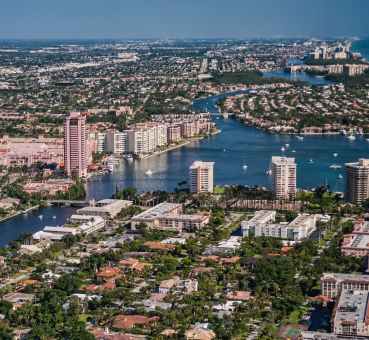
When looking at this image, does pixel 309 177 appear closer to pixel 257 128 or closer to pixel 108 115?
pixel 257 128

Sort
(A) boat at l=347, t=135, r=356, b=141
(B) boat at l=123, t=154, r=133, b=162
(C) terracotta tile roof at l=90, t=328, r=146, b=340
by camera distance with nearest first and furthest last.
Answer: (C) terracotta tile roof at l=90, t=328, r=146, b=340, (B) boat at l=123, t=154, r=133, b=162, (A) boat at l=347, t=135, r=356, b=141

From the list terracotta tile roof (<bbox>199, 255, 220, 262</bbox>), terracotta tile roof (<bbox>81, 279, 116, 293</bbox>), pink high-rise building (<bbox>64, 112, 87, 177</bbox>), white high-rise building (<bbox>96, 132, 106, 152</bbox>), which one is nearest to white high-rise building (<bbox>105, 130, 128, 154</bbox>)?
white high-rise building (<bbox>96, 132, 106, 152</bbox>)

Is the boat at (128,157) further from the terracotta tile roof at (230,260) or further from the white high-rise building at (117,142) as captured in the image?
the terracotta tile roof at (230,260)

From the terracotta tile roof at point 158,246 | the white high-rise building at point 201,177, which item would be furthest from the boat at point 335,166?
the terracotta tile roof at point 158,246

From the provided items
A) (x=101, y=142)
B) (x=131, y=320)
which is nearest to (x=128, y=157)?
(x=101, y=142)

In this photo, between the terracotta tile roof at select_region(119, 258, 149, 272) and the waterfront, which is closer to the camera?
the terracotta tile roof at select_region(119, 258, 149, 272)

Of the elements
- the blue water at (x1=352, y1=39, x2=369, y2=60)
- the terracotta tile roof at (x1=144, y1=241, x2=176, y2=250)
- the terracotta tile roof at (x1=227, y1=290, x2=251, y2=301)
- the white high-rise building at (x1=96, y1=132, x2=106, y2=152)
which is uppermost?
the blue water at (x1=352, y1=39, x2=369, y2=60)

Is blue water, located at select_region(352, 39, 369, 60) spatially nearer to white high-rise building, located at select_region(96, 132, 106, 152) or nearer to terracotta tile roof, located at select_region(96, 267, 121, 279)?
white high-rise building, located at select_region(96, 132, 106, 152)
